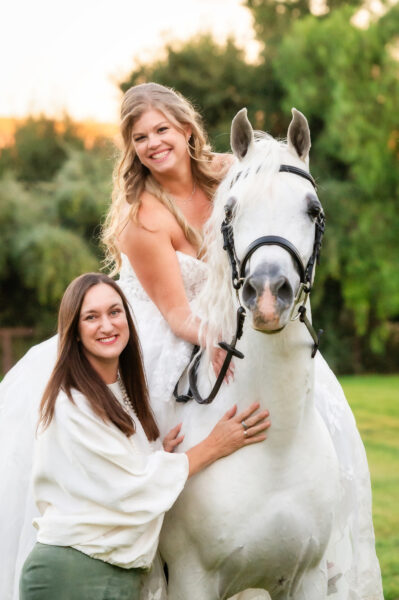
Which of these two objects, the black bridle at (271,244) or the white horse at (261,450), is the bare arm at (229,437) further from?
the black bridle at (271,244)

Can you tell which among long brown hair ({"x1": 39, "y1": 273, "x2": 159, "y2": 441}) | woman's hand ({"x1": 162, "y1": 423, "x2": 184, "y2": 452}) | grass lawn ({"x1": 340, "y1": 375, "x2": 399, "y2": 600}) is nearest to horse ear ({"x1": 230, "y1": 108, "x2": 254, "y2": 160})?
long brown hair ({"x1": 39, "y1": 273, "x2": 159, "y2": 441})

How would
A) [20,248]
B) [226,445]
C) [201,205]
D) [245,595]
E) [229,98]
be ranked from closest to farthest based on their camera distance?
[226,445] < [245,595] < [201,205] < [20,248] < [229,98]

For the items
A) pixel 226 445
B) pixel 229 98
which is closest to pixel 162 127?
pixel 226 445

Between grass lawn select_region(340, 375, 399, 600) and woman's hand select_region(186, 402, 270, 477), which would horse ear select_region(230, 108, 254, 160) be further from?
grass lawn select_region(340, 375, 399, 600)

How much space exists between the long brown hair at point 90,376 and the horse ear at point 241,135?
29.2 inches

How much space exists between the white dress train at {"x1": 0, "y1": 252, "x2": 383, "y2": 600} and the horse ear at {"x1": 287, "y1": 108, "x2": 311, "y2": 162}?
70 centimetres

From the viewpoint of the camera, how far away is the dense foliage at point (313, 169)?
70.9 ft

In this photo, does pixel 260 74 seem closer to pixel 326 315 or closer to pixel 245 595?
pixel 326 315

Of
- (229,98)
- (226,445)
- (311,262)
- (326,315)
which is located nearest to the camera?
(311,262)

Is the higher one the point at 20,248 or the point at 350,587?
the point at 20,248

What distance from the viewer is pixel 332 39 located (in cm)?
2230

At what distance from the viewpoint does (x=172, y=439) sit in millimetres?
3014

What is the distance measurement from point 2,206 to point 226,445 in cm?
2114

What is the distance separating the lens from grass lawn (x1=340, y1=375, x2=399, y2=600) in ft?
20.0
